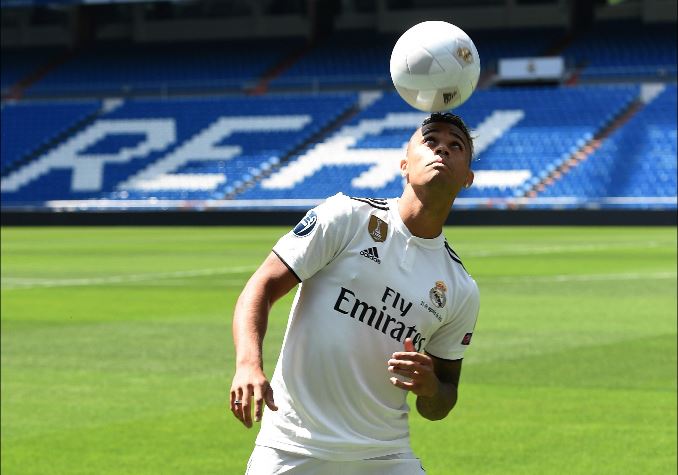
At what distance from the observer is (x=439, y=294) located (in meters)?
5.01

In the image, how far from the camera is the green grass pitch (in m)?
9.60

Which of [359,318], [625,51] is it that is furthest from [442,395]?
[625,51]

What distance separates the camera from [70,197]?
5238cm

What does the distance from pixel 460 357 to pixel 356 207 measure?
759 mm

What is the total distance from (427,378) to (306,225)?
0.67 m

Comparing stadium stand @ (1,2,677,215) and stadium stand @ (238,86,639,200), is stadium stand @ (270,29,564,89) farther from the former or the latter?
stadium stand @ (238,86,639,200)

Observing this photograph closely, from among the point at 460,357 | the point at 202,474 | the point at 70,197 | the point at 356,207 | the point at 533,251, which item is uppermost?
the point at 356,207

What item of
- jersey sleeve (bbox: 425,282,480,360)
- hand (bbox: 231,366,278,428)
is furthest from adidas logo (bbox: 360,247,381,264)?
hand (bbox: 231,366,278,428)

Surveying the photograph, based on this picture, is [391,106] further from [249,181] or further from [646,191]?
[646,191]

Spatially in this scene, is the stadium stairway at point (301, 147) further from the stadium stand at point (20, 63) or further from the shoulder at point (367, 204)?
the shoulder at point (367, 204)

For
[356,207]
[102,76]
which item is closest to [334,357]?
[356,207]

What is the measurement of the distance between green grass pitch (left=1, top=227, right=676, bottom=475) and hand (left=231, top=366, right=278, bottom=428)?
473cm

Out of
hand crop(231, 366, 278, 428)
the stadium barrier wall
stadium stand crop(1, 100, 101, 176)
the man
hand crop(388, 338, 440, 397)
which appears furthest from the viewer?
stadium stand crop(1, 100, 101, 176)

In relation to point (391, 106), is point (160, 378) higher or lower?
higher
